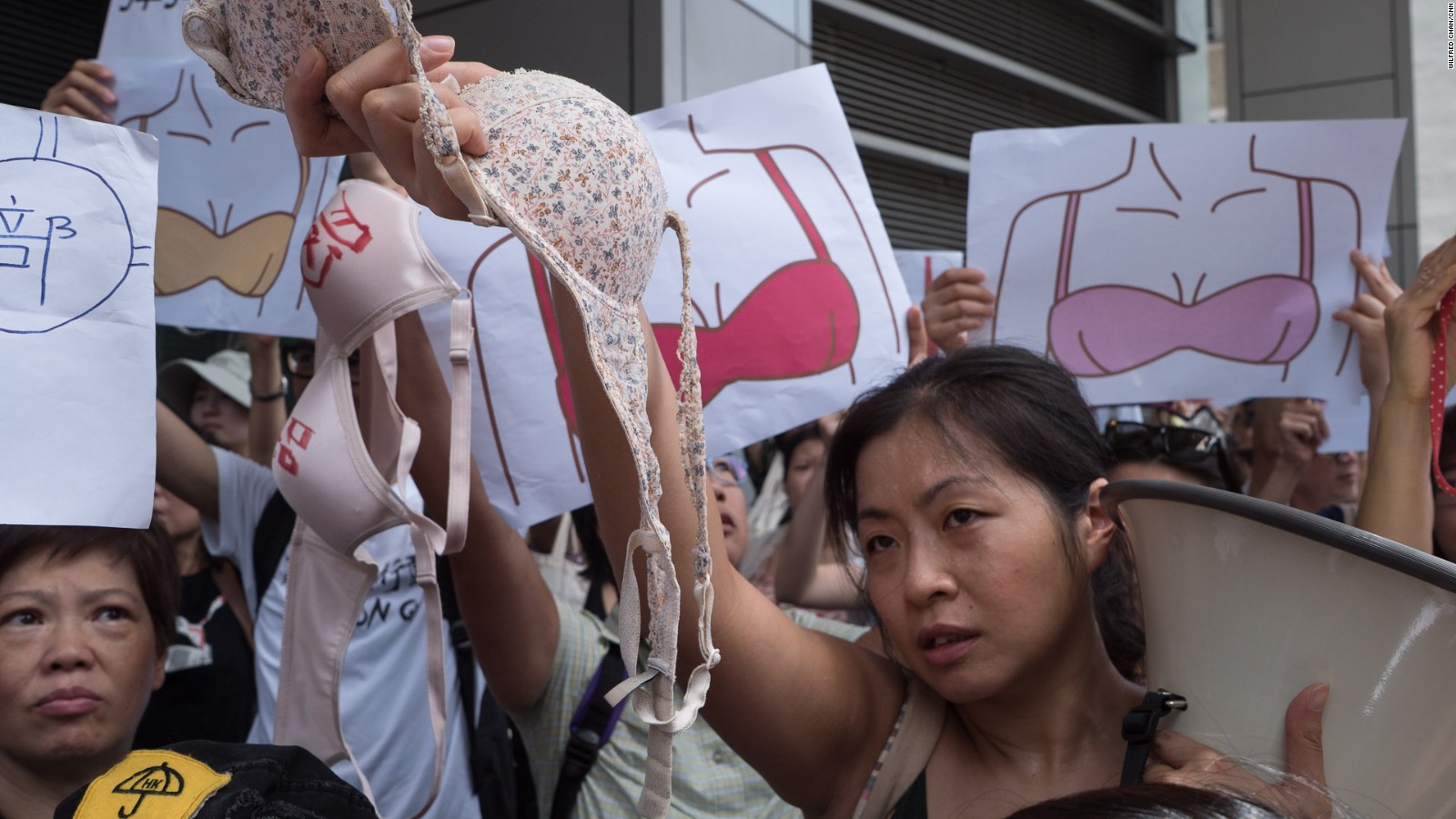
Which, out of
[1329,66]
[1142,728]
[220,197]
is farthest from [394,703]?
[1329,66]

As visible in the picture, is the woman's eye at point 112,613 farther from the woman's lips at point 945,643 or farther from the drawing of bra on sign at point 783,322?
the woman's lips at point 945,643

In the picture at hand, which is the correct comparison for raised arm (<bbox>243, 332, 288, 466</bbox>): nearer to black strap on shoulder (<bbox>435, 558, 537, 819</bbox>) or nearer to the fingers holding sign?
black strap on shoulder (<bbox>435, 558, 537, 819</bbox>)

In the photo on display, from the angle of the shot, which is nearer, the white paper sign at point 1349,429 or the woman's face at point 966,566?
the woman's face at point 966,566

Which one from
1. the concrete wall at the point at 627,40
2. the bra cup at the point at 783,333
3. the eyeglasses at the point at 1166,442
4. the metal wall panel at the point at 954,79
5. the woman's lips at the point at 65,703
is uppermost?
the metal wall panel at the point at 954,79

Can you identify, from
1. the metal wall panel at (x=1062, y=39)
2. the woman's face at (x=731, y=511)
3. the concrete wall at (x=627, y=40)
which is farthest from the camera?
the metal wall panel at (x=1062, y=39)

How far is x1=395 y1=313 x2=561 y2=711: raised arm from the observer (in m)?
1.83

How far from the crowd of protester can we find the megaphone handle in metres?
0.02

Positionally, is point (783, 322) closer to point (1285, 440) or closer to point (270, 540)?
point (270, 540)

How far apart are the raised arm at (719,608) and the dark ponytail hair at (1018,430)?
23 centimetres

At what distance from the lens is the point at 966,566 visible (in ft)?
4.88

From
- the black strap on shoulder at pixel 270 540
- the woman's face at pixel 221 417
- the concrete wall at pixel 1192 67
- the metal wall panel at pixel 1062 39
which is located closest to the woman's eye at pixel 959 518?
the black strap on shoulder at pixel 270 540

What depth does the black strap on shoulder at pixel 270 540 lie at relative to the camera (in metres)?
2.72

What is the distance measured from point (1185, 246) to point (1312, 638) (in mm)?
1728

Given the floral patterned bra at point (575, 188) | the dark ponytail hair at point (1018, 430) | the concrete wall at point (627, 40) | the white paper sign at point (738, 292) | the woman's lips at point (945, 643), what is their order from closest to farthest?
the floral patterned bra at point (575, 188) < the woman's lips at point (945, 643) < the dark ponytail hair at point (1018, 430) < the white paper sign at point (738, 292) < the concrete wall at point (627, 40)
